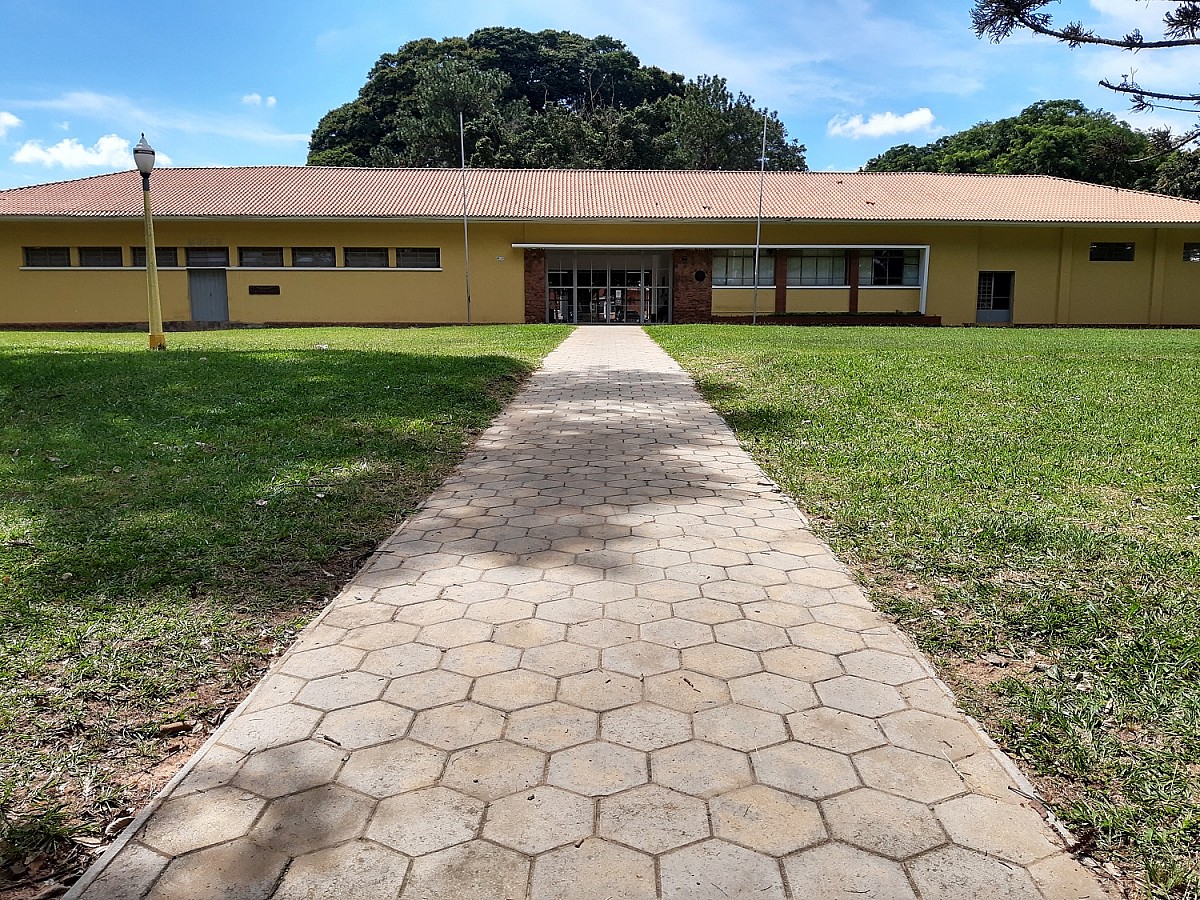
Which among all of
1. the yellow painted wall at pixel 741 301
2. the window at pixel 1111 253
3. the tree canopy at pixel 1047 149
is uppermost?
the tree canopy at pixel 1047 149

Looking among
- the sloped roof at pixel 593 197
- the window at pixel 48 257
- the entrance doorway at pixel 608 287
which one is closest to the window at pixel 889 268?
the sloped roof at pixel 593 197

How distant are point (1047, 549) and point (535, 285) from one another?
26.5 m

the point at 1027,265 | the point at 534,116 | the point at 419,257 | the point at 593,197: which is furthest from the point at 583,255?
the point at 534,116

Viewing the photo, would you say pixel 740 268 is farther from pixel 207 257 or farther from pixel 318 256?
pixel 207 257

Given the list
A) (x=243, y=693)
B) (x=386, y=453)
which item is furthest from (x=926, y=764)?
(x=386, y=453)

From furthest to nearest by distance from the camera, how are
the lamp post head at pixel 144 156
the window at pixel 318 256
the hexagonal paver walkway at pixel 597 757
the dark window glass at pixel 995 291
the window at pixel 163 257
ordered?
1. the dark window glass at pixel 995 291
2. the window at pixel 318 256
3. the window at pixel 163 257
4. the lamp post head at pixel 144 156
5. the hexagonal paver walkway at pixel 597 757

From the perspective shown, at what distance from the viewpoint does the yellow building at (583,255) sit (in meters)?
28.7

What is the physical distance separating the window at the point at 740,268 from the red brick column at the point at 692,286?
302 millimetres

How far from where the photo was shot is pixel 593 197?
3108 cm

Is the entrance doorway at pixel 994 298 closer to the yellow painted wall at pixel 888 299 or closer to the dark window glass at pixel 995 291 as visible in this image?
the dark window glass at pixel 995 291

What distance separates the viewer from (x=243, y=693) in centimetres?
298

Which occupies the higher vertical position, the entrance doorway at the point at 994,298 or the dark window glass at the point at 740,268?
the dark window glass at the point at 740,268

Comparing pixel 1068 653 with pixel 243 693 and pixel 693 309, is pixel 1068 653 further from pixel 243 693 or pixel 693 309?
pixel 693 309

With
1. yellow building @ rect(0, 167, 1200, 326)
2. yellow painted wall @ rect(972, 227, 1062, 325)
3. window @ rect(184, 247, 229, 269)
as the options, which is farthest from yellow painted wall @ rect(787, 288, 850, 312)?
window @ rect(184, 247, 229, 269)
